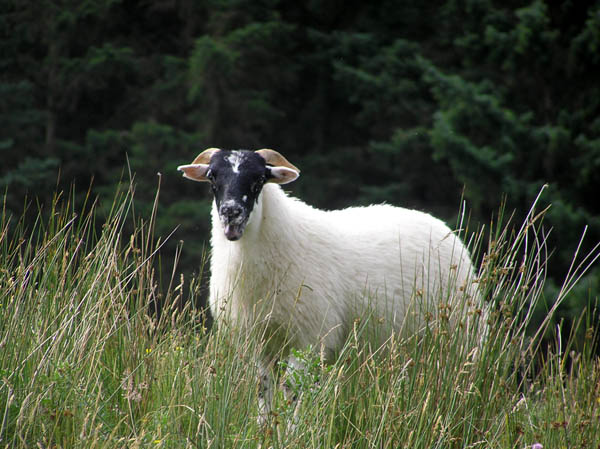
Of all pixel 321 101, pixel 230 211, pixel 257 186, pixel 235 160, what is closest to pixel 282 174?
pixel 257 186

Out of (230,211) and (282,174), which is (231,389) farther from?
(282,174)

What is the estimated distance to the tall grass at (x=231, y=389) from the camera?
10.0ft

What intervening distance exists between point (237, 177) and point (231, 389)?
1898 mm

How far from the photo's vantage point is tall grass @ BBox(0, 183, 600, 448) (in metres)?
3.05

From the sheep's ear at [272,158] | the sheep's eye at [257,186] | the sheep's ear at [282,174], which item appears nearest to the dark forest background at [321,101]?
the sheep's ear at [272,158]

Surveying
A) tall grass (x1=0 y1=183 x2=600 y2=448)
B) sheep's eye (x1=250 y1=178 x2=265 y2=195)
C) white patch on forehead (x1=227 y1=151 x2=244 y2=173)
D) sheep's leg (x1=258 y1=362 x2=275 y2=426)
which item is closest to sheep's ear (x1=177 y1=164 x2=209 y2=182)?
white patch on forehead (x1=227 y1=151 x2=244 y2=173)

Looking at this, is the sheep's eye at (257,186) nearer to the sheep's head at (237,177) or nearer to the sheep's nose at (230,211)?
the sheep's head at (237,177)

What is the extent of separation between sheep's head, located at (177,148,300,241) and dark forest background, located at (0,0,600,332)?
10.2 m

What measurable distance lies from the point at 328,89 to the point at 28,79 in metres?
8.44

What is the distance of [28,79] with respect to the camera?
19250mm

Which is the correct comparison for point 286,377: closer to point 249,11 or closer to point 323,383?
point 323,383

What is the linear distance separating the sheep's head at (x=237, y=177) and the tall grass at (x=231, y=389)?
95 centimetres

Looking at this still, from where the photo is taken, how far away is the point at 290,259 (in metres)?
5.00

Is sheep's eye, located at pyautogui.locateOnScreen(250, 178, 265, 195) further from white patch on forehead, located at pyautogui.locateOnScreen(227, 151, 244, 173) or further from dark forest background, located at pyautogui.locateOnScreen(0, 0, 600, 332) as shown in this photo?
dark forest background, located at pyautogui.locateOnScreen(0, 0, 600, 332)
